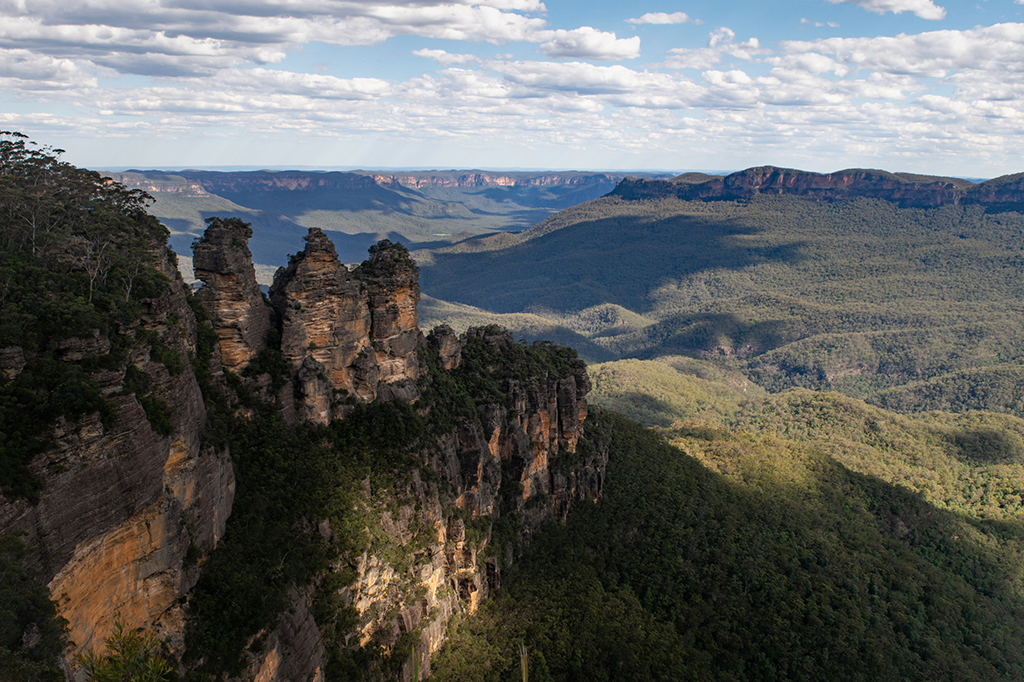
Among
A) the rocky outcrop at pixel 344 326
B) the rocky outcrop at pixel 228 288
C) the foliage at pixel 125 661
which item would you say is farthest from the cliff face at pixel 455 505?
the rocky outcrop at pixel 228 288

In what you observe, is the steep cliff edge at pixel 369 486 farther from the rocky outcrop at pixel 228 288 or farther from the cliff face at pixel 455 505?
the rocky outcrop at pixel 228 288

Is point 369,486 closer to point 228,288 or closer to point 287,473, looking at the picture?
point 287,473

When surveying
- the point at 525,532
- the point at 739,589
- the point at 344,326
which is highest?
the point at 344,326

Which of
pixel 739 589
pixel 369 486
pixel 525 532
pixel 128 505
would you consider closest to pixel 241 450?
pixel 369 486

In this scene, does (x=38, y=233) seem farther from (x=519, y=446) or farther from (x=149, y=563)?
(x=519, y=446)

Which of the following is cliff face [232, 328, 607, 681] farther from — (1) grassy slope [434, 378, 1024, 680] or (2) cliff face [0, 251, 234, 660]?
(2) cliff face [0, 251, 234, 660]

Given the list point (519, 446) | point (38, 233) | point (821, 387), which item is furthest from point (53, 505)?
point (821, 387)
